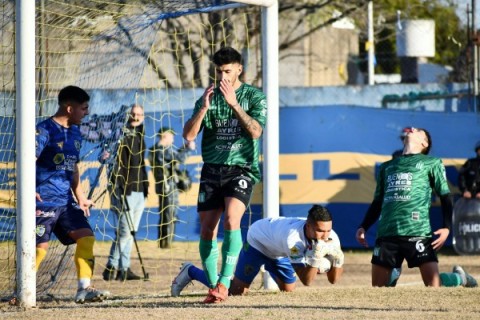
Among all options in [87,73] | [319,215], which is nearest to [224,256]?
[319,215]

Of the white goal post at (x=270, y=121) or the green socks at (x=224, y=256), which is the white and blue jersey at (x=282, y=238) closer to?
the green socks at (x=224, y=256)

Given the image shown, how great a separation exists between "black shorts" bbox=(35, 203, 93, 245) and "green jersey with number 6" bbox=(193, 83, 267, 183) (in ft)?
4.35

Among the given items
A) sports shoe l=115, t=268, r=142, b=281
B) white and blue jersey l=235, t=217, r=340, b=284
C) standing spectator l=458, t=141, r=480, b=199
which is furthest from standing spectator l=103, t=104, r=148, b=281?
standing spectator l=458, t=141, r=480, b=199

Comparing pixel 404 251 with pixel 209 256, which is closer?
pixel 209 256

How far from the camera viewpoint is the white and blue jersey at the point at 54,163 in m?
9.24

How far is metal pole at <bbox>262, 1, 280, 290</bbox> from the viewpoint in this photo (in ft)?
35.8

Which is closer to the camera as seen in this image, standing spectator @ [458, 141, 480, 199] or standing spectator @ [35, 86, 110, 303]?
standing spectator @ [35, 86, 110, 303]

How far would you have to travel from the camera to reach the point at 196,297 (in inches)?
376

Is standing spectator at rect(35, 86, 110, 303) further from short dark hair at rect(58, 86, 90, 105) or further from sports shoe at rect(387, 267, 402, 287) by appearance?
sports shoe at rect(387, 267, 402, 287)

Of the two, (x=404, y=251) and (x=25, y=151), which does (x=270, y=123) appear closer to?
(x=404, y=251)

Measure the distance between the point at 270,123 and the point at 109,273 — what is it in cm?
329

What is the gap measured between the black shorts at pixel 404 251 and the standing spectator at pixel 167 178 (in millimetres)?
5156

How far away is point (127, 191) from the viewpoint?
13.5 metres

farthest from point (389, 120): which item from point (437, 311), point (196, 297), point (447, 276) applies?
point (437, 311)
